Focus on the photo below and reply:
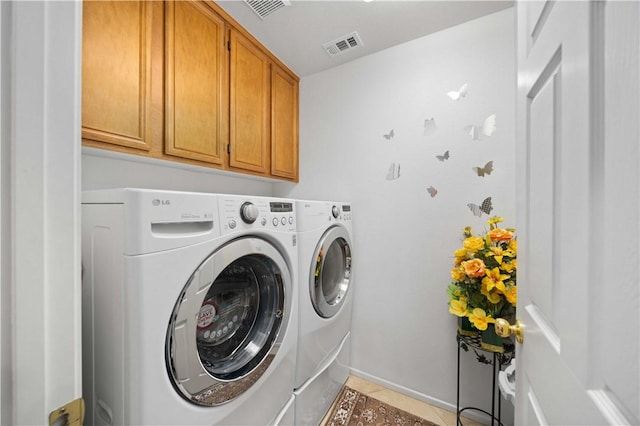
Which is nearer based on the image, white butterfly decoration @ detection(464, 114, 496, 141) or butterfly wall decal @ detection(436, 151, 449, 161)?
white butterfly decoration @ detection(464, 114, 496, 141)

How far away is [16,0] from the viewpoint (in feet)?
1.07

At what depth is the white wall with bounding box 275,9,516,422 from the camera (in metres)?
1.38

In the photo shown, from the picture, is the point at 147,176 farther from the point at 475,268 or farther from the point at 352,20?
the point at 475,268

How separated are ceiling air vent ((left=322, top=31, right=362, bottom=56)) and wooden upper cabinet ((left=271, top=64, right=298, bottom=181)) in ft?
1.32

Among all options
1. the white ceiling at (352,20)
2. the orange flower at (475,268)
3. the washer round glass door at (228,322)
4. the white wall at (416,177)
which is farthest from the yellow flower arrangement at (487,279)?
the white ceiling at (352,20)

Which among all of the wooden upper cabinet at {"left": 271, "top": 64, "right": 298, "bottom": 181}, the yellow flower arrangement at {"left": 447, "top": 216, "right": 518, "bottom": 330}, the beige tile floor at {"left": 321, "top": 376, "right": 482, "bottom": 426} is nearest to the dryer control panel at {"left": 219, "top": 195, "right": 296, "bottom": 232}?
the wooden upper cabinet at {"left": 271, "top": 64, "right": 298, "bottom": 181}

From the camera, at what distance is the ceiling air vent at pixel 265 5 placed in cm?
124

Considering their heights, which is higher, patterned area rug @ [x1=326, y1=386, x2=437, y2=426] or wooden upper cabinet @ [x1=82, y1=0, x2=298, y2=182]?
wooden upper cabinet @ [x1=82, y1=0, x2=298, y2=182]

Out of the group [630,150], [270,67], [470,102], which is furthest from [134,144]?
[470,102]

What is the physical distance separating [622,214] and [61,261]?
0.79 meters

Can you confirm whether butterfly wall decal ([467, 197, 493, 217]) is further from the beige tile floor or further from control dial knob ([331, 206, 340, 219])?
the beige tile floor

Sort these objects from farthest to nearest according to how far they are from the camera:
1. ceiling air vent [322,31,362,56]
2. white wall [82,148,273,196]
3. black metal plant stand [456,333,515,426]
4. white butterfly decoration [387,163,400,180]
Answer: white butterfly decoration [387,163,400,180], ceiling air vent [322,31,362,56], black metal plant stand [456,333,515,426], white wall [82,148,273,196]

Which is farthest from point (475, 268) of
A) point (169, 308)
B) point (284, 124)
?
point (284, 124)

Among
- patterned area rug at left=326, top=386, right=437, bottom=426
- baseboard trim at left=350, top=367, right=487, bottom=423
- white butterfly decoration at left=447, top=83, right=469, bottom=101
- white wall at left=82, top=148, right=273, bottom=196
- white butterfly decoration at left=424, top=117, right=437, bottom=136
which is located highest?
white butterfly decoration at left=447, top=83, right=469, bottom=101
